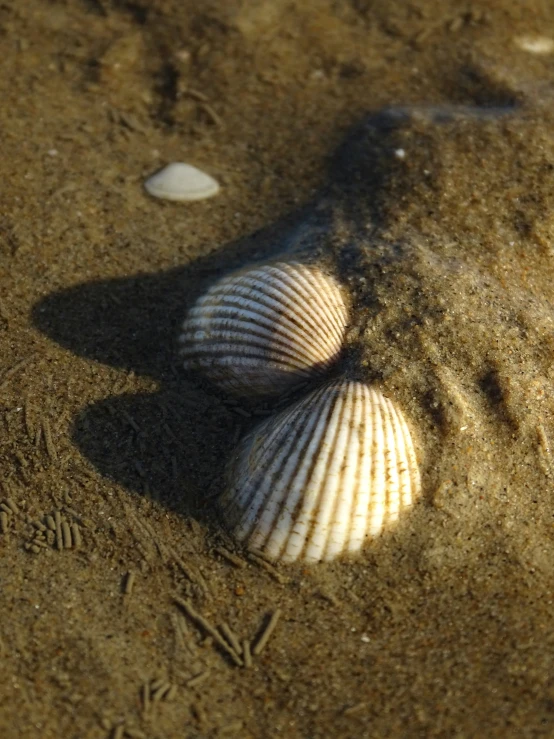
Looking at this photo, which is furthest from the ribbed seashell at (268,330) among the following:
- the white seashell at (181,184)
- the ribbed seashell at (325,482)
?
the white seashell at (181,184)

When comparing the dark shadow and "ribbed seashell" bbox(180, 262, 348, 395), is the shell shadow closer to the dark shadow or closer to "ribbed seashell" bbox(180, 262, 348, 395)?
the dark shadow

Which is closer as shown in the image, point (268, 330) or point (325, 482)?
point (325, 482)

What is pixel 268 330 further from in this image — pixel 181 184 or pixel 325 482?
pixel 181 184

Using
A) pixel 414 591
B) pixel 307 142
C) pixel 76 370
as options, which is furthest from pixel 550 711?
pixel 307 142

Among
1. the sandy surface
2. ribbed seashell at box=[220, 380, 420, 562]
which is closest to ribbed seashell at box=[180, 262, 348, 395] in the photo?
the sandy surface

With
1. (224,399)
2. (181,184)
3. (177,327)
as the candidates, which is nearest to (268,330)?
(224,399)

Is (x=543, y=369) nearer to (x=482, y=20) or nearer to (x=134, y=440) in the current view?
(x=134, y=440)
